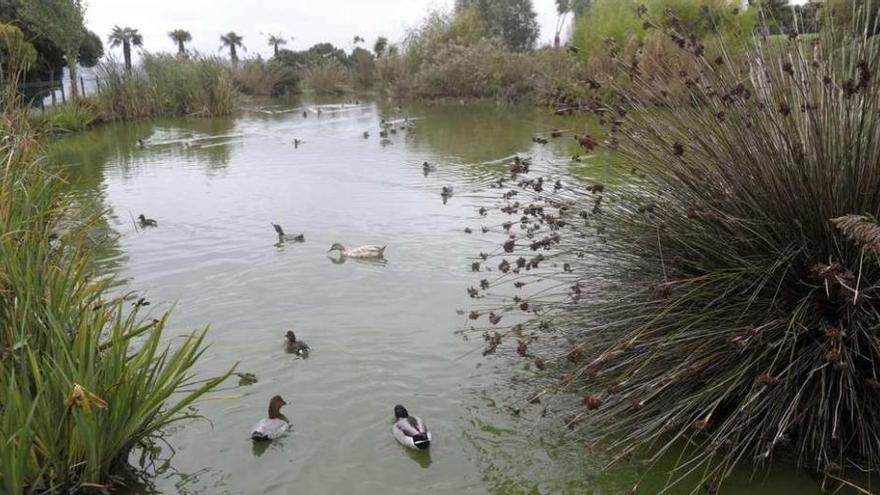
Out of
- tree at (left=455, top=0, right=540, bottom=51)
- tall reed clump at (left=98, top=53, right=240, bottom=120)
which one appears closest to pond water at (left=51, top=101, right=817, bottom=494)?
tall reed clump at (left=98, top=53, right=240, bottom=120)

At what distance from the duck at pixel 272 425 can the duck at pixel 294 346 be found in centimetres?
97

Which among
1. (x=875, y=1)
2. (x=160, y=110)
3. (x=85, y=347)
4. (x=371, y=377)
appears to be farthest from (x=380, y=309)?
(x=160, y=110)

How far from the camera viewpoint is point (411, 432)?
161 inches

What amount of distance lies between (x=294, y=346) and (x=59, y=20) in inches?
959

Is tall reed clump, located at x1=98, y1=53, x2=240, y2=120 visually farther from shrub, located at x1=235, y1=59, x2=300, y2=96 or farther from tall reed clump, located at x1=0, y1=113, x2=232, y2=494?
tall reed clump, located at x1=0, y1=113, x2=232, y2=494

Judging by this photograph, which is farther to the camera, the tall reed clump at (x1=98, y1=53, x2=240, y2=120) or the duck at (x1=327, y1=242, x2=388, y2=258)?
the tall reed clump at (x1=98, y1=53, x2=240, y2=120)

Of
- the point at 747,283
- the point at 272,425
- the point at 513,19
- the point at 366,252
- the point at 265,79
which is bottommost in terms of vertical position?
the point at 272,425

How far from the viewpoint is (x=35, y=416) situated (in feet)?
10.3

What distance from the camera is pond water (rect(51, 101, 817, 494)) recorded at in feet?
12.9

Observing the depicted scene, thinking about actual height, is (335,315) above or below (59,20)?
below

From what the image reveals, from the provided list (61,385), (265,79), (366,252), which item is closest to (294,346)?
(61,385)

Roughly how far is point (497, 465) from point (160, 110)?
2526 centimetres

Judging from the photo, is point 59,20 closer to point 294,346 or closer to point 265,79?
point 265,79

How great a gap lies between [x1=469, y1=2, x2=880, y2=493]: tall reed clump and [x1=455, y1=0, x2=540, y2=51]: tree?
40788mm
